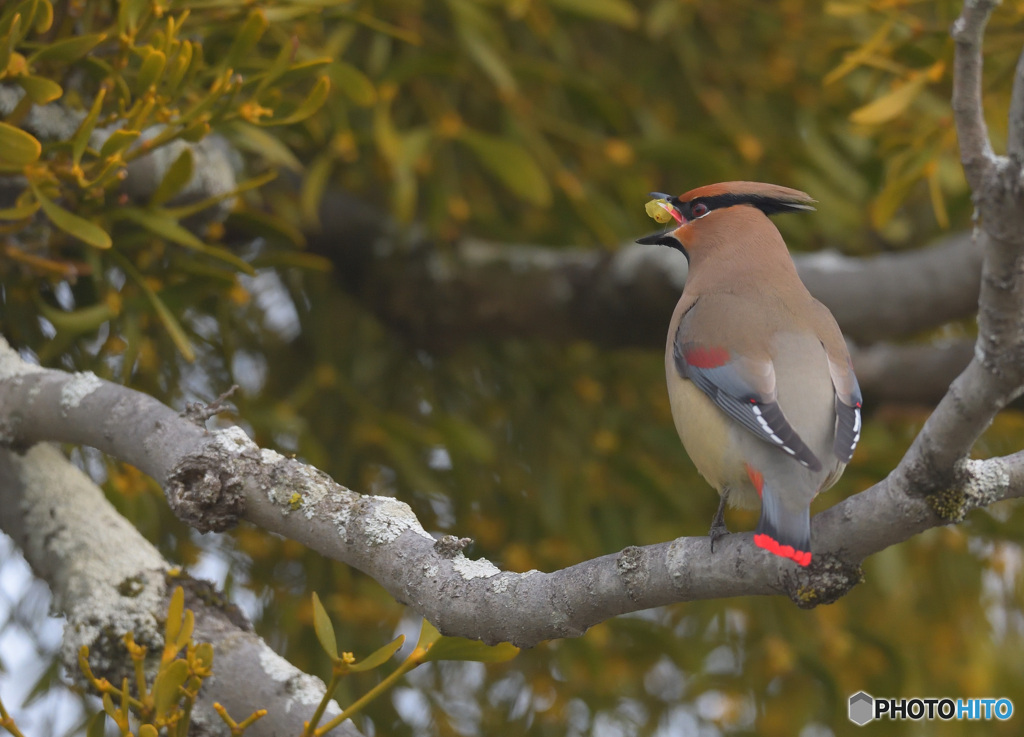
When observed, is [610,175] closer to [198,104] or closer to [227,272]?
[227,272]

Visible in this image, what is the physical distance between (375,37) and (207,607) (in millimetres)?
1217

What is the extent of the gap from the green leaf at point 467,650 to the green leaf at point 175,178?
73 cm

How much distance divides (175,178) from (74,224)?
171 mm

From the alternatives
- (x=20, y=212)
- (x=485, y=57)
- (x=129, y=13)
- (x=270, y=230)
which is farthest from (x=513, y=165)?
(x=20, y=212)

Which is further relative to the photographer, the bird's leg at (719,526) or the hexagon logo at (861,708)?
Answer: the hexagon logo at (861,708)

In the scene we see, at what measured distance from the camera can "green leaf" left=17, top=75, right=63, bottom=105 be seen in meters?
1.31

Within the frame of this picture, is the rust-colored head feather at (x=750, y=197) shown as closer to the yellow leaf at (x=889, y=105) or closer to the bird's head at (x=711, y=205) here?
the bird's head at (x=711, y=205)

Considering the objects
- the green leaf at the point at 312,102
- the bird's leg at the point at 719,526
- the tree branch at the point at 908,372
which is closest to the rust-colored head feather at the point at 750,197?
the bird's leg at the point at 719,526

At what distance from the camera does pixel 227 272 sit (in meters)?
1.69

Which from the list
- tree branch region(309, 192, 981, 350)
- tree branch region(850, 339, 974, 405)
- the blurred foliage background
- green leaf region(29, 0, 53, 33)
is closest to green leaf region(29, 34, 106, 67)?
green leaf region(29, 0, 53, 33)

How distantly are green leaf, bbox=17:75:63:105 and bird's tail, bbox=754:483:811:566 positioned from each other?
2.95ft

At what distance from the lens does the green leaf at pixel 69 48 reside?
4.41ft

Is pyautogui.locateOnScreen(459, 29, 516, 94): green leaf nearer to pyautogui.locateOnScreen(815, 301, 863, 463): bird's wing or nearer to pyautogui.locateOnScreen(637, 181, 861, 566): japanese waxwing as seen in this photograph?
pyautogui.locateOnScreen(637, 181, 861, 566): japanese waxwing

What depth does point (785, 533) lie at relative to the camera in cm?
101
